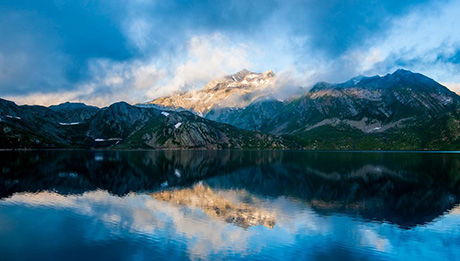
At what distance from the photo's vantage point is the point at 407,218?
53500 mm

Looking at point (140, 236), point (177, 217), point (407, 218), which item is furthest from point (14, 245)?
point (407, 218)

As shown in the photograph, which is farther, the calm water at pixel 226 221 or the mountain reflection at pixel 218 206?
the mountain reflection at pixel 218 206

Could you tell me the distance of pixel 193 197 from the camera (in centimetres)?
7131

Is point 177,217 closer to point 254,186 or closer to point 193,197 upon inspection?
point 193,197

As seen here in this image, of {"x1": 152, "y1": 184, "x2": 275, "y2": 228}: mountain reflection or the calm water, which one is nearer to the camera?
the calm water

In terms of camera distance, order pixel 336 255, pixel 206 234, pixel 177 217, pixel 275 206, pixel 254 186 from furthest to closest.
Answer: pixel 254 186 < pixel 275 206 < pixel 177 217 < pixel 206 234 < pixel 336 255

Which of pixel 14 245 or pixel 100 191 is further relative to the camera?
pixel 100 191

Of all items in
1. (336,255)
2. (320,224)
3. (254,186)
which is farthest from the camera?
(254,186)

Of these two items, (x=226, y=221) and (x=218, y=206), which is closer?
(x=226, y=221)

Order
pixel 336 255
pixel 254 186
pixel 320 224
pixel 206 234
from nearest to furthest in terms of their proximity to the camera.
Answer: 1. pixel 336 255
2. pixel 206 234
3. pixel 320 224
4. pixel 254 186

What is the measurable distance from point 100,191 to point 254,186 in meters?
41.8

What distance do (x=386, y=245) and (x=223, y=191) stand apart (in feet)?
153

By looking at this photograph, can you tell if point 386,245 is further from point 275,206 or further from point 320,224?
point 275,206

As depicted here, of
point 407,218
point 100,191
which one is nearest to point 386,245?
point 407,218
